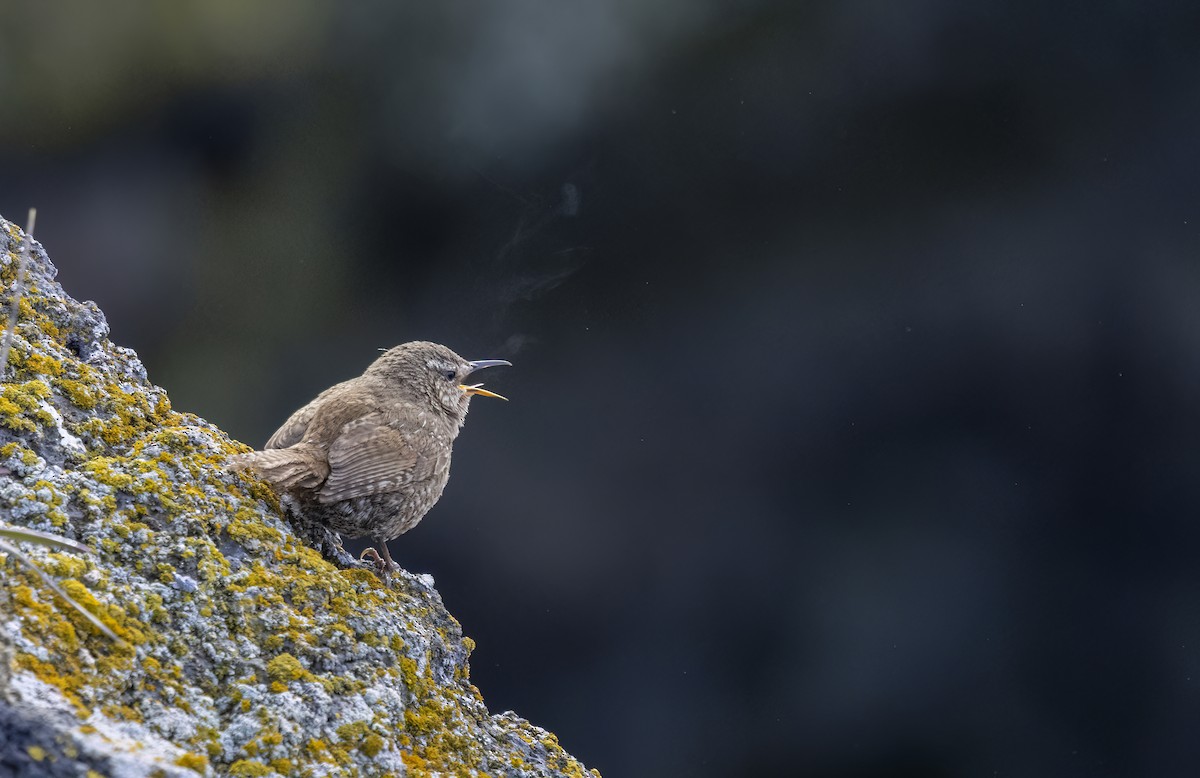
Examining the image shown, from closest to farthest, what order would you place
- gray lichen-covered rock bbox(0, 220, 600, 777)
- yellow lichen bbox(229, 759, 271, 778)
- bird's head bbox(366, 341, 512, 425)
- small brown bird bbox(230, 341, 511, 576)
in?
gray lichen-covered rock bbox(0, 220, 600, 777)
yellow lichen bbox(229, 759, 271, 778)
small brown bird bbox(230, 341, 511, 576)
bird's head bbox(366, 341, 512, 425)

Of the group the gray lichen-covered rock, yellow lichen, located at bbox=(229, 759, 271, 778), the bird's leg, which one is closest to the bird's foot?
the bird's leg

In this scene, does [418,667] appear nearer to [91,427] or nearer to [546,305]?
[91,427]

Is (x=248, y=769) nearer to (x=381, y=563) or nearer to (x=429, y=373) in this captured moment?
(x=381, y=563)

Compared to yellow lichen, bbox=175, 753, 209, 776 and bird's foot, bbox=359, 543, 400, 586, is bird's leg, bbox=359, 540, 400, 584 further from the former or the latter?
yellow lichen, bbox=175, 753, 209, 776

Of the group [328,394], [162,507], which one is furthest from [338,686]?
[328,394]

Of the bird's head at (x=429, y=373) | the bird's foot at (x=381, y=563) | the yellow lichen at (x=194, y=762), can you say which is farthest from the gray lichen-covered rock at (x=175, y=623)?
the bird's head at (x=429, y=373)

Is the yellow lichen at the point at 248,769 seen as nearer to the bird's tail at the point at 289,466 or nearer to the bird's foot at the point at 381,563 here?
the bird's tail at the point at 289,466
